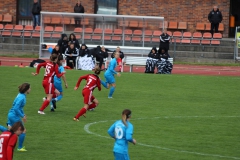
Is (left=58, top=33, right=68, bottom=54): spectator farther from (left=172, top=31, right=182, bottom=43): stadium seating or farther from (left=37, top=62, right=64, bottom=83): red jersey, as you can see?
(left=37, top=62, right=64, bottom=83): red jersey

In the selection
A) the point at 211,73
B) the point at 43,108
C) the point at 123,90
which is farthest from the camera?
the point at 211,73

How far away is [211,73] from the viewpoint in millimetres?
36125

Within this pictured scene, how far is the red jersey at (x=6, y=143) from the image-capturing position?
1295 cm

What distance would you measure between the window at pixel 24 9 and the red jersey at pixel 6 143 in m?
34.6

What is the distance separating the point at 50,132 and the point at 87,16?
68.7 ft

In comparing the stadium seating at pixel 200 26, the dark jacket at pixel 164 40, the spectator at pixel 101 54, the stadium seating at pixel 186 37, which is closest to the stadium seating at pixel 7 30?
the spectator at pixel 101 54

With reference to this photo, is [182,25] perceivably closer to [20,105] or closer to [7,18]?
[7,18]

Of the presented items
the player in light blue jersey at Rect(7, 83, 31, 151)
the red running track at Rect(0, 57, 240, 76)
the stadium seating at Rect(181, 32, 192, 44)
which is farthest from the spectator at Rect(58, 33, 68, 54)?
the player in light blue jersey at Rect(7, 83, 31, 151)

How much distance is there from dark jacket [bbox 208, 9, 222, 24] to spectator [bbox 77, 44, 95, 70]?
909 cm

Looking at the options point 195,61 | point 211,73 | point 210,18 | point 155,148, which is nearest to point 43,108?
point 155,148

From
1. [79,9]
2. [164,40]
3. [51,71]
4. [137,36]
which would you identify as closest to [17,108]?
[51,71]

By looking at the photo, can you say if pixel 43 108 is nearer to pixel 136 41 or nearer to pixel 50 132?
pixel 50 132

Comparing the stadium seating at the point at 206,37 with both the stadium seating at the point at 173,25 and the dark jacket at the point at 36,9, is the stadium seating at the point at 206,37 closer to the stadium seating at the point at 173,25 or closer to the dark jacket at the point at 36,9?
the stadium seating at the point at 173,25

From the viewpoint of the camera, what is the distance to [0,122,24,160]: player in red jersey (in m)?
13.0
